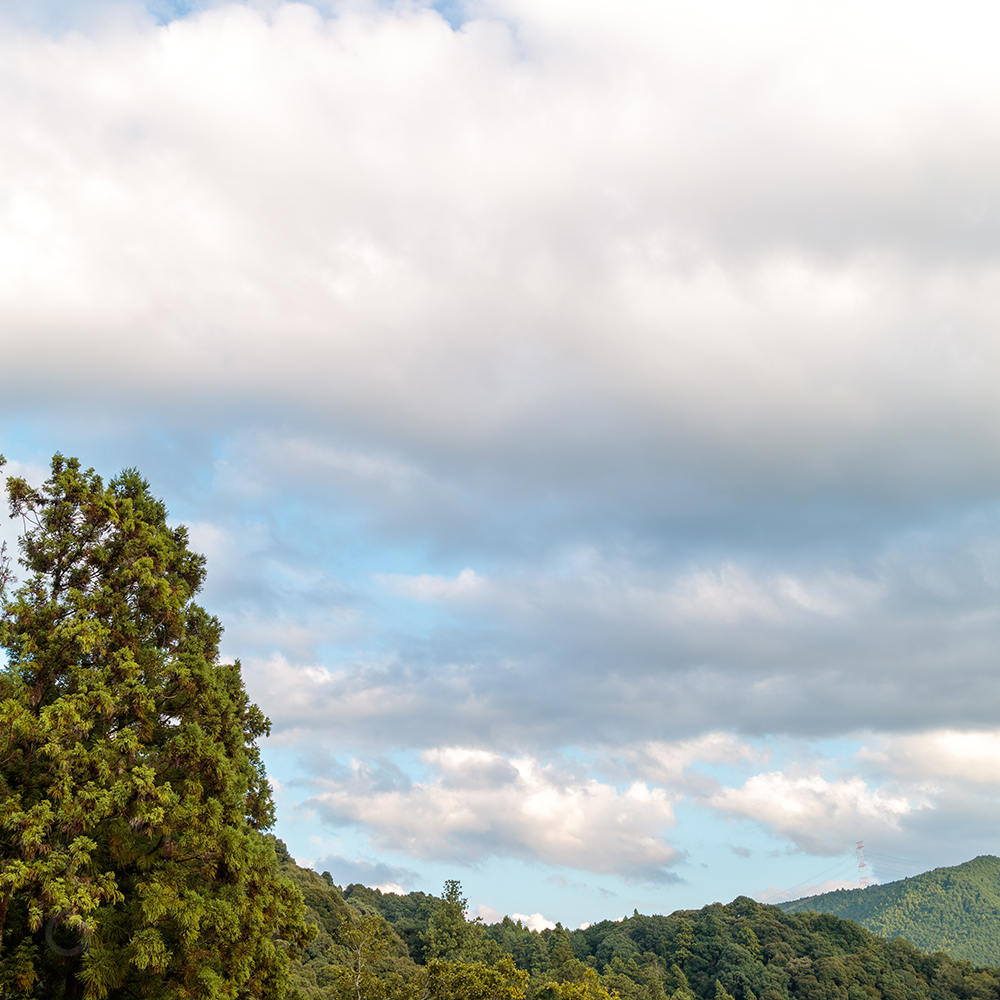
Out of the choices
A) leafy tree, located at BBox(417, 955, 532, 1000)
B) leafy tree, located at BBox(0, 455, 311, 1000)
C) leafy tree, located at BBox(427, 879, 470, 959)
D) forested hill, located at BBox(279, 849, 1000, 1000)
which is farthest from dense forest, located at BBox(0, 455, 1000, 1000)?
leafy tree, located at BBox(427, 879, 470, 959)

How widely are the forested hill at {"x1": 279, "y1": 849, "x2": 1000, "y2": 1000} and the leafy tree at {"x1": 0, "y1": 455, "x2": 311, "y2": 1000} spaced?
45.5m

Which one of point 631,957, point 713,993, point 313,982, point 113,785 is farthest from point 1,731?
point 631,957

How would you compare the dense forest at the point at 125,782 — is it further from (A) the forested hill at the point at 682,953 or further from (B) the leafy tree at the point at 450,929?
(B) the leafy tree at the point at 450,929

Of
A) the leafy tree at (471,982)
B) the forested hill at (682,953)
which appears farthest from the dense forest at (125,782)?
the forested hill at (682,953)

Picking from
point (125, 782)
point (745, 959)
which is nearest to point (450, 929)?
point (745, 959)

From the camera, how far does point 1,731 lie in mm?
23266

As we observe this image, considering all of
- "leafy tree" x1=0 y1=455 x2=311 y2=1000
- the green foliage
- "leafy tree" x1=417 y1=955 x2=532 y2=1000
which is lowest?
the green foliage

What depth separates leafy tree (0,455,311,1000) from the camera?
23281 millimetres

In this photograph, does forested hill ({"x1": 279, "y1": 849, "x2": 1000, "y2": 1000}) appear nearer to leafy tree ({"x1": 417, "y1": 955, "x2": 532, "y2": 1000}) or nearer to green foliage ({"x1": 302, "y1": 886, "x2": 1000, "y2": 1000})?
green foliage ({"x1": 302, "y1": 886, "x2": 1000, "y2": 1000})

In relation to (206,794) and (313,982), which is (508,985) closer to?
(206,794)

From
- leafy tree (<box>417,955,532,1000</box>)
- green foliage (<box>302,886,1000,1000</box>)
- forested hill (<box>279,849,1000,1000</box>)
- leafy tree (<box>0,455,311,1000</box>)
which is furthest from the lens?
green foliage (<box>302,886,1000,1000</box>)

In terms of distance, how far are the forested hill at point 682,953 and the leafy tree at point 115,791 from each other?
1791 inches

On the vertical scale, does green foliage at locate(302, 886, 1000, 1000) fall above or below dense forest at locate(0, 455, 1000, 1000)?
below

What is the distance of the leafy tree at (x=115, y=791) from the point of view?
917 inches
